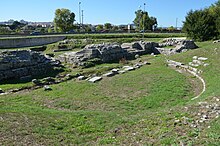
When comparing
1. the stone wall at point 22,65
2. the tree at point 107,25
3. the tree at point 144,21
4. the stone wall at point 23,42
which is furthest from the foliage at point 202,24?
the tree at point 107,25

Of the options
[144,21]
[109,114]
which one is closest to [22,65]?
[109,114]

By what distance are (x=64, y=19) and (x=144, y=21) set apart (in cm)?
2107

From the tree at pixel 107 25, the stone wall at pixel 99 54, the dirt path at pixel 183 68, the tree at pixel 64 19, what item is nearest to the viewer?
the dirt path at pixel 183 68

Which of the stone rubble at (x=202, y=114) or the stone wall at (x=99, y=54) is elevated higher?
the stone wall at (x=99, y=54)

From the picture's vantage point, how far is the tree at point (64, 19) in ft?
243

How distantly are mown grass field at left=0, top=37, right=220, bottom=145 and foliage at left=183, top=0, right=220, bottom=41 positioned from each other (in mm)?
19270

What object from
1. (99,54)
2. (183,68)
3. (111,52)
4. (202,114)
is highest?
(111,52)

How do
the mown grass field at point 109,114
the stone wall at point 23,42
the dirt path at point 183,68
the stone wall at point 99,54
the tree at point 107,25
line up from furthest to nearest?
the tree at point 107,25, the stone wall at point 23,42, the stone wall at point 99,54, the dirt path at point 183,68, the mown grass field at point 109,114

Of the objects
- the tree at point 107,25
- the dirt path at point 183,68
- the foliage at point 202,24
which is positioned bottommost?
the dirt path at point 183,68

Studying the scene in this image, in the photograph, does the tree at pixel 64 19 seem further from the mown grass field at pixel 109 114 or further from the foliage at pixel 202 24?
the mown grass field at pixel 109 114

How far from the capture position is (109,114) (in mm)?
11797

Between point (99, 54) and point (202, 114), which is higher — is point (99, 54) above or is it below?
above

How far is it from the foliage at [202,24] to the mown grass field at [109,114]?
19.3 m

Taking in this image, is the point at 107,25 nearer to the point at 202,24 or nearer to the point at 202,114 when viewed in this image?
the point at 202,24
